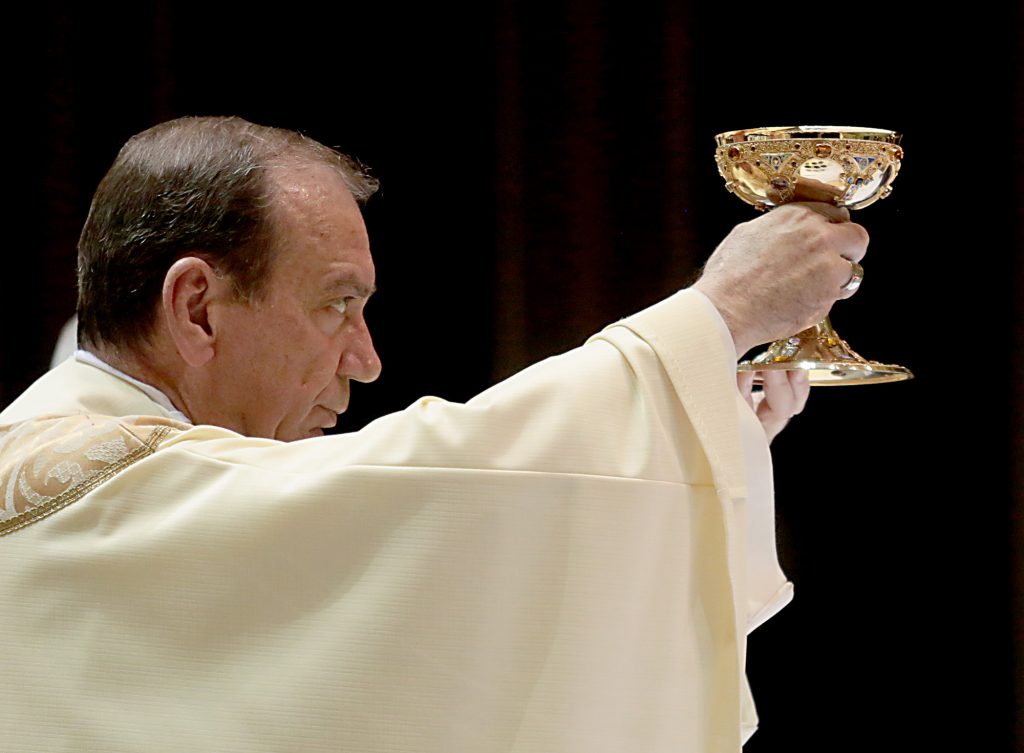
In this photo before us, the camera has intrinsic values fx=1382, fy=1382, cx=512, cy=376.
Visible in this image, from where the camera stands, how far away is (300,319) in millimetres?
1533

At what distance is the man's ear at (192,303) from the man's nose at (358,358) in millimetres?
165

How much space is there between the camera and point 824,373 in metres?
1.48

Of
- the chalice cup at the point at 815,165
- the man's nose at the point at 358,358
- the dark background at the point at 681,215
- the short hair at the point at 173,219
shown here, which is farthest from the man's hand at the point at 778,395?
the dark background at the point at 681,215

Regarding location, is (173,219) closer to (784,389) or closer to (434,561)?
(434,561)

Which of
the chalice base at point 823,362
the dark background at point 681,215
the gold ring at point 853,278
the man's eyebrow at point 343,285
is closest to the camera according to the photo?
the gold ring at point 853,278

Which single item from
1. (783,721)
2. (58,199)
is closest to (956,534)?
(783,721)

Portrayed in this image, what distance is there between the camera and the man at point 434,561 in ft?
3.96

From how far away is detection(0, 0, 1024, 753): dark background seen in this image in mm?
2570

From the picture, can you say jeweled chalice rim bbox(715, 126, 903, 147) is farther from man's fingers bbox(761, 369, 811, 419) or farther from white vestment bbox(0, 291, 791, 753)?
man's fingers bbox(761, 369, 811, 419)

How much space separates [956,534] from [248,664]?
1.72 meters

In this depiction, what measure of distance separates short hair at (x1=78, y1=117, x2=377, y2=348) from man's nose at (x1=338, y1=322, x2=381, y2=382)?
5.5 inches

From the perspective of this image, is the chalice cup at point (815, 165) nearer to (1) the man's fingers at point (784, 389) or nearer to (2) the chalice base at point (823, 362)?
(2) the chalice base at point (823, 362)

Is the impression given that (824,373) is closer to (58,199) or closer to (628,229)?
(628,229)

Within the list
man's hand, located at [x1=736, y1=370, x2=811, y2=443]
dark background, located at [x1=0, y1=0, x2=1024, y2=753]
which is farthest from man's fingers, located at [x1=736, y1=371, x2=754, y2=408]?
dark background, located at [x1=0, y1=0, x2=1024, y2=753]
